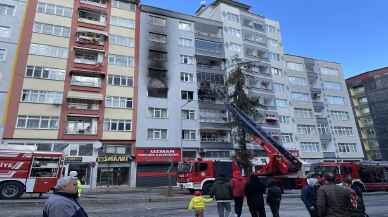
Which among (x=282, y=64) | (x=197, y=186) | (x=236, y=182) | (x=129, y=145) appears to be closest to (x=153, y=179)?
(x=129, y=145)

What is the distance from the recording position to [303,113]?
5491 centimetres

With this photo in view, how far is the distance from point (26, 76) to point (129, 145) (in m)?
15.3

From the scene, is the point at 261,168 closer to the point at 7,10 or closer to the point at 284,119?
the point at 284,119

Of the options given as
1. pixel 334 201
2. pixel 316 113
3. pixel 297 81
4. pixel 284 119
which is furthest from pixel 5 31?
pixel 316 113

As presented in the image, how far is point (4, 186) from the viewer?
19219 millimetres

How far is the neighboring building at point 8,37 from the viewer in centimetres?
3394

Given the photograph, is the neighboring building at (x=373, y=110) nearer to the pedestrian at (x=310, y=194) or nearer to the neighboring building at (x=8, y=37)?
the pedestrian at (x=310, y=194)

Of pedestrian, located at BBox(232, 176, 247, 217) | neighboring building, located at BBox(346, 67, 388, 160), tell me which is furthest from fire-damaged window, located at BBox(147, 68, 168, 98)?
neighboring building, located at BBox(346, 67, 388, 160)

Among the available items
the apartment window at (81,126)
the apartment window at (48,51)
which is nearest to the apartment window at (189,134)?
the apartment window at (81,126)

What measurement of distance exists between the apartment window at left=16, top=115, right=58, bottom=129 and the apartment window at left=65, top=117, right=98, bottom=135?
1.61 m

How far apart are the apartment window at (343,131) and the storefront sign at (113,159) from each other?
41.7 meters

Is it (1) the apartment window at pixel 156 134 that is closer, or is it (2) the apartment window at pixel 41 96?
(2) the apartment window at pixel 41 96

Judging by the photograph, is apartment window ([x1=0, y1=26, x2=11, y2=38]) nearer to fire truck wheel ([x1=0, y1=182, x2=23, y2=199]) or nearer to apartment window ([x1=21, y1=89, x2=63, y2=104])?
apartment window ([x1=21, y1=89, x2=63, y2=104])

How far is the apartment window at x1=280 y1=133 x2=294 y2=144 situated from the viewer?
50062 millimetres
